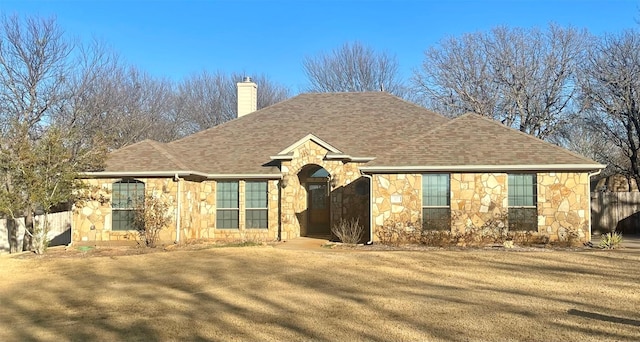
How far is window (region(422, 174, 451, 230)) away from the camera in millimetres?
17422

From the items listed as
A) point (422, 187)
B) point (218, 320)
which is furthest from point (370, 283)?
point (422, 187)

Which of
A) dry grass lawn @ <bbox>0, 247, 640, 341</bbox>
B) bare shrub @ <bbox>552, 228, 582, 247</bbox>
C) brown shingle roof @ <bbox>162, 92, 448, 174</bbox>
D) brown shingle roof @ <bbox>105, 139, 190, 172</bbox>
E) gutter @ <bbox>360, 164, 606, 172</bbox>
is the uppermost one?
brown shingle roof @ <bbox>162, 92, 448, 174</bbox>

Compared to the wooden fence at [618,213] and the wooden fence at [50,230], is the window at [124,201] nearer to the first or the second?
the wooden fence at [50,230]

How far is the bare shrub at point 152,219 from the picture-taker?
18.1 m

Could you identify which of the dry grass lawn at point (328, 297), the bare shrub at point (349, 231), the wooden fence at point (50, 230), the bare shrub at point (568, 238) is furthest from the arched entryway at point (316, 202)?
the wooden fence at point (50, 230)

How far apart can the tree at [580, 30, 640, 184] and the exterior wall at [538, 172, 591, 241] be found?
438 inches

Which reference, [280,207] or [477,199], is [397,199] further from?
[280,207]

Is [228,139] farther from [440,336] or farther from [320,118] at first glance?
[440,336]

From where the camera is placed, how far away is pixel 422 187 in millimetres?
17547

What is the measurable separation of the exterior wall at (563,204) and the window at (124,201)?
523 inches

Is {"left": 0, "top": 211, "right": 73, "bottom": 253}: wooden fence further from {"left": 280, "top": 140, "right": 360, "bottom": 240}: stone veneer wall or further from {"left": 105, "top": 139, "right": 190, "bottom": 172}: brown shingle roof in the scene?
{"left": 280, "top": 140, "right": 360, "bottom": 240}: stone veneer wall

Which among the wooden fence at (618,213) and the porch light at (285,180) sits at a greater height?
the porch light at (285,180)

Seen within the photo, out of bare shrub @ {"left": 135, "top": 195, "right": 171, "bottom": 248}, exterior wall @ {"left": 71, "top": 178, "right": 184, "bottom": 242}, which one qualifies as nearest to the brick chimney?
exterior wall @ {"left": 71, "top": 178, "right": 184, "bottom": 242}

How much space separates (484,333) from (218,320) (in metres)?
3.72
